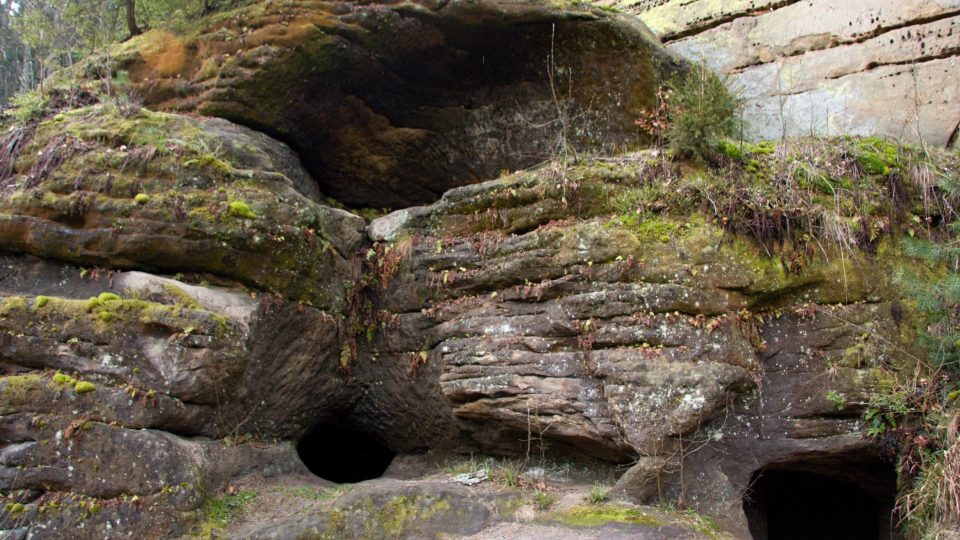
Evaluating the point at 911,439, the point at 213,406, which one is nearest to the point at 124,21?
the point at 213,406

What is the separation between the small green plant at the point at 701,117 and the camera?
8320mm

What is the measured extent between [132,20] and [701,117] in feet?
27.3

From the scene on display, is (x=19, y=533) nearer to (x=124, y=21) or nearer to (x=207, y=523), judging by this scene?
(x=207, y=523)

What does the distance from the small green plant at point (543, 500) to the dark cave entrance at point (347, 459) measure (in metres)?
4.22

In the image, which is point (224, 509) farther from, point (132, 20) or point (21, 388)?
point (132, 20)

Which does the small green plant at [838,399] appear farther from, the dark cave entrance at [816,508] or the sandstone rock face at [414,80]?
the sandstone rock face at [414,80]

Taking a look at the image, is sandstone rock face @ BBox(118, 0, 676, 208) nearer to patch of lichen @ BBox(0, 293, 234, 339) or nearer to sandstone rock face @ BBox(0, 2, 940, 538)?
sandstone rock face @ BBox(0, 2, 940, 538)

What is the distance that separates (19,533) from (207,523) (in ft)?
4.79

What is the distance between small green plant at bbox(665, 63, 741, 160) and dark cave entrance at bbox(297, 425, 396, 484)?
243 inches

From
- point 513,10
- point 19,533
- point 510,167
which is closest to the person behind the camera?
point 19,533

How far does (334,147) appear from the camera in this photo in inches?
421

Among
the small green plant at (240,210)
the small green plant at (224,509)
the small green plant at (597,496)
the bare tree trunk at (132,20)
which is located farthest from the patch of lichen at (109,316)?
the bare tree trunk at (132,20)

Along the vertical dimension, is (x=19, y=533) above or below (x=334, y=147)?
below

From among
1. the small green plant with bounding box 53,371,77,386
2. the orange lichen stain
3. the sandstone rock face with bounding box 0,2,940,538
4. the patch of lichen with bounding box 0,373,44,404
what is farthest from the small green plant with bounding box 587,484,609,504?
the orange lichen stain
